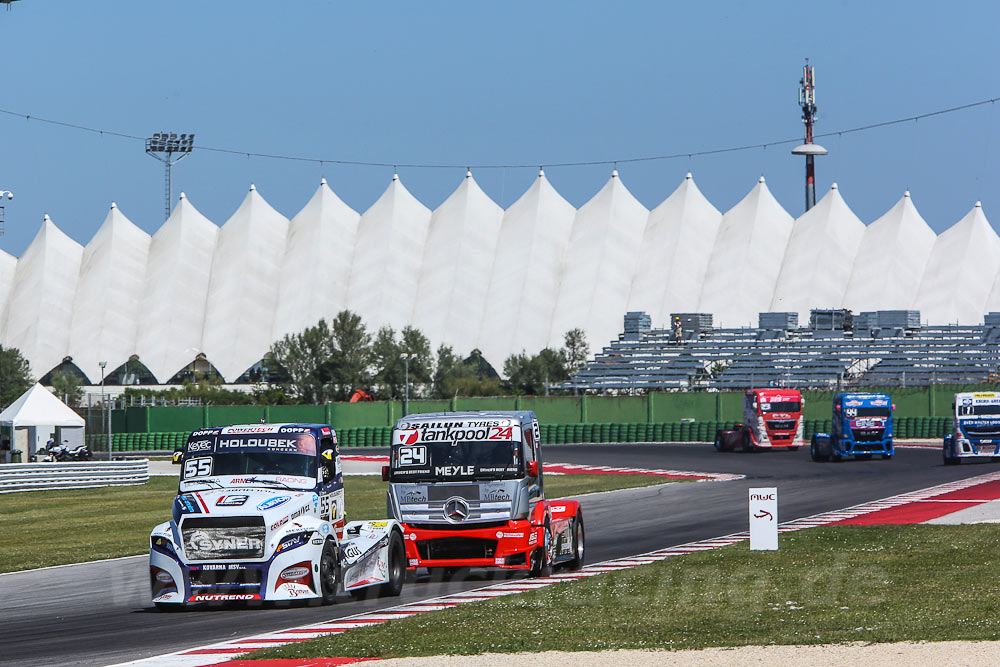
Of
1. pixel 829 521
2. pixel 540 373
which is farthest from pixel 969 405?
pixel 540 373

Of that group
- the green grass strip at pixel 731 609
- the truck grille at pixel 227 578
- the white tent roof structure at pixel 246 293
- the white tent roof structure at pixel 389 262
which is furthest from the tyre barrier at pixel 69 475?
the white tent roof structure at pixel 246 293

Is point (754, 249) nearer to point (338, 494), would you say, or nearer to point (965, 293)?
point (965, 293)

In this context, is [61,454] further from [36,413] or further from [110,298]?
[110,298]

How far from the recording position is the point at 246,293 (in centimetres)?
13425

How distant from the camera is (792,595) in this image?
15547 mm

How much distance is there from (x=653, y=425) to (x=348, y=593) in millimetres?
54610

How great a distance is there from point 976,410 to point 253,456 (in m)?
33.7

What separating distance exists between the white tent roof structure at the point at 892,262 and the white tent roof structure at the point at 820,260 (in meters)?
1.18

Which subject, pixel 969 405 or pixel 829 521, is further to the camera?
pixel 969 405

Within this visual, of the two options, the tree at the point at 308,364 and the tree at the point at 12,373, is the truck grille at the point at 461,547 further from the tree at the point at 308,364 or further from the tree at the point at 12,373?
the tree at the point at 12,373

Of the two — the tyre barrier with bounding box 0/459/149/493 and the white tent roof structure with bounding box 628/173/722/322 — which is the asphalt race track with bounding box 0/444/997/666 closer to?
the tyre barrier with bounding box 0/459/149/493

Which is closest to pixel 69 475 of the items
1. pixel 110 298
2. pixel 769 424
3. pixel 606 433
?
pixel 769 424

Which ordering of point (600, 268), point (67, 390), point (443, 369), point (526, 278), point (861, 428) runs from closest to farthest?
1. point (861, 428)
2. point (67, 390)
3. point (443, 369)
4. point (600, 268)
5. point (526, 278)

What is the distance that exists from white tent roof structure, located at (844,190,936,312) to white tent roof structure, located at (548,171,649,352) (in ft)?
69.0
